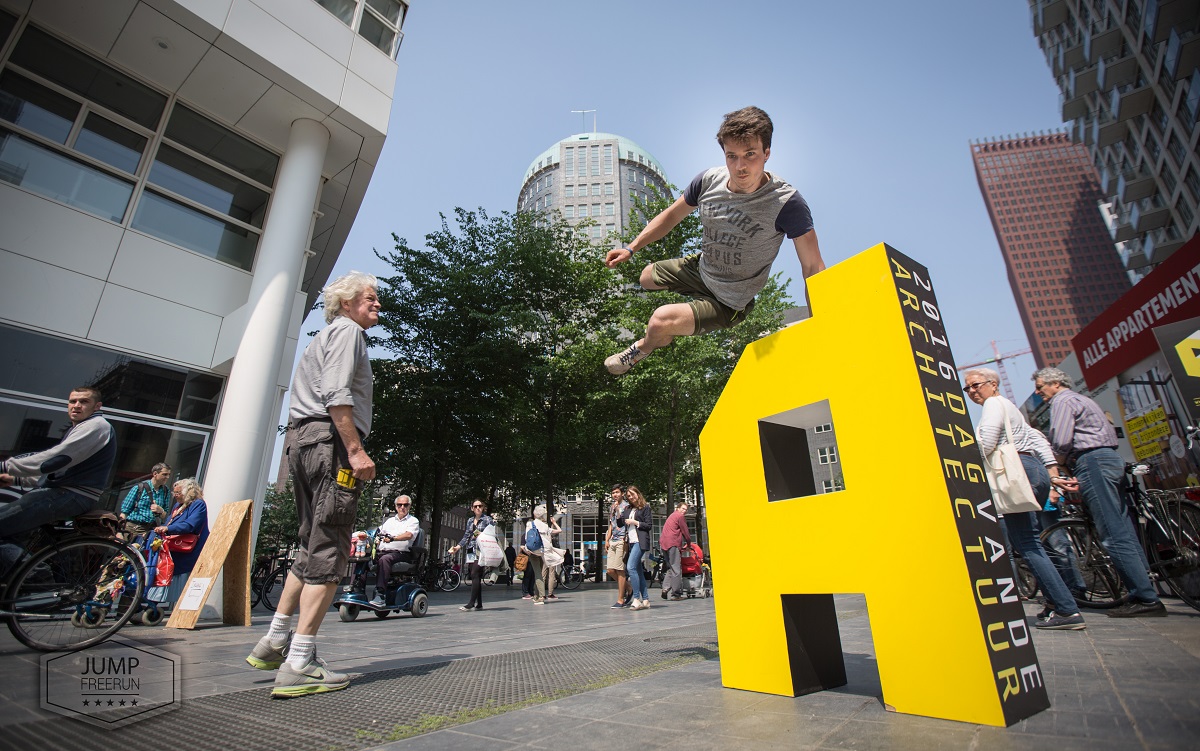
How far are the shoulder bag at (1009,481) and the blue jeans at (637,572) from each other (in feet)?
19.7

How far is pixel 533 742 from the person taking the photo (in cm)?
181

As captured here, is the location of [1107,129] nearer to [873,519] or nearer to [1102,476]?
[1102,476]

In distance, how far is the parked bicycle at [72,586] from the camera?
12.3 ft

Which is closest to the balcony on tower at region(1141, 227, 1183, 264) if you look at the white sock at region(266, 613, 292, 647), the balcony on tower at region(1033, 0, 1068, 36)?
the balcony on tower at region(1033, 0, 1068, 36)

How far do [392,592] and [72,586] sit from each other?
4377 millimetres

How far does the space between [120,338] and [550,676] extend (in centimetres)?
868

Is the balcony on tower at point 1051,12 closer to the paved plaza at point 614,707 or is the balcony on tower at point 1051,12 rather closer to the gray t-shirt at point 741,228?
the paved plaza at point 614,707

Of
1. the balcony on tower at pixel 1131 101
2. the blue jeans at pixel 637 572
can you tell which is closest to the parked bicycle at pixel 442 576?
the blue jeans at pixel 637 572

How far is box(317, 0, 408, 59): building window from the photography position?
404 inches

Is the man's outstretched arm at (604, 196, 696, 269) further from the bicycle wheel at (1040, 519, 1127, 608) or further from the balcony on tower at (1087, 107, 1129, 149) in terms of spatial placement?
the balcony on tower at (1087, 107, 1129, 149)

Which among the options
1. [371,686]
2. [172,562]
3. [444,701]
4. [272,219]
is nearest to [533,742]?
[444,701]

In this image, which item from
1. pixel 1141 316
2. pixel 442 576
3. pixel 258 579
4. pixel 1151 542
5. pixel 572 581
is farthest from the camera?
pixel 572 581

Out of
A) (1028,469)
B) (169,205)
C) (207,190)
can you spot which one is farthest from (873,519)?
(207,190)

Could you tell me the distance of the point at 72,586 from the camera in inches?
159
